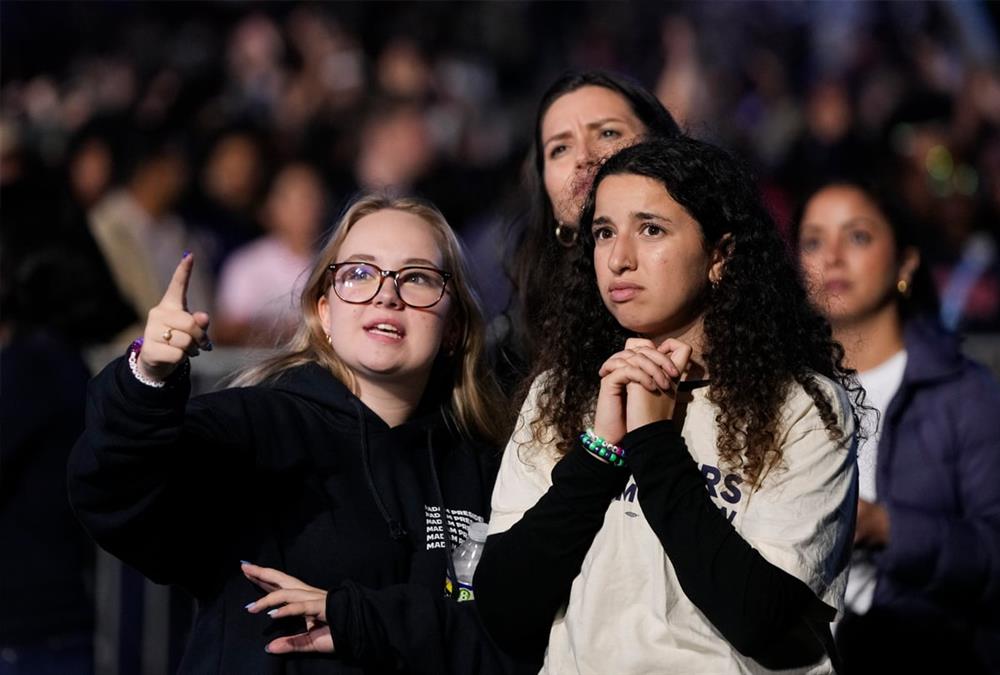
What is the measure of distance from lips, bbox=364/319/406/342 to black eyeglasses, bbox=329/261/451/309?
0.05m

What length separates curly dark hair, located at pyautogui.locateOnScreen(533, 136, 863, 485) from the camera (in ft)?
8.38

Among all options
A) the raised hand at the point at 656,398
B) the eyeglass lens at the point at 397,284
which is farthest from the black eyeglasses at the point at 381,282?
the raised hand at the point at 656,398

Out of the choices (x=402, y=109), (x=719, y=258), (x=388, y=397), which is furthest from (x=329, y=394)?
(x=402, y=109)

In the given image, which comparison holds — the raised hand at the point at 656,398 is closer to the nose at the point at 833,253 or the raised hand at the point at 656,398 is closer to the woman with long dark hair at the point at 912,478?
the woman with long dark hair at the point at 912,478

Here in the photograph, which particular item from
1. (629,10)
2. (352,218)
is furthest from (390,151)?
(352,218)

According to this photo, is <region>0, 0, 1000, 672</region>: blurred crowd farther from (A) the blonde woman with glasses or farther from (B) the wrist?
(B) the wrist

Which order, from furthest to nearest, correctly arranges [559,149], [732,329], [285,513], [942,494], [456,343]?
1. [942,494]
2. [559,149]
3. [456,343]
4. [285,513]
5. [732,329]

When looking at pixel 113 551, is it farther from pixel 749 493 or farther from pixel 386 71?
pixel 386 71

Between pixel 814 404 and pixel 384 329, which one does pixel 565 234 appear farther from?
pixel 814 404

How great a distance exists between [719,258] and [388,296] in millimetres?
746

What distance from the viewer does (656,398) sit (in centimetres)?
251

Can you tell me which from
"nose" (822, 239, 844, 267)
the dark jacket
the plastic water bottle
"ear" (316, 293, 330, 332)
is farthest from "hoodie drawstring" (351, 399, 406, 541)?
"nose" (822, 239, 844, 267)

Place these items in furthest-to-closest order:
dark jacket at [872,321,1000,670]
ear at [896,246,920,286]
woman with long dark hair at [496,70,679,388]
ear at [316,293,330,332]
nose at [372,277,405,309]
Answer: ear at [896,246,920,286], dark jacket at [872,321,1000,670], woman with long dark hair at [496,70,679,388], ear at [316,293,330,332], nose at [372,277,405,309]

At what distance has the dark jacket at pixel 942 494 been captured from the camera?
3621 mm
